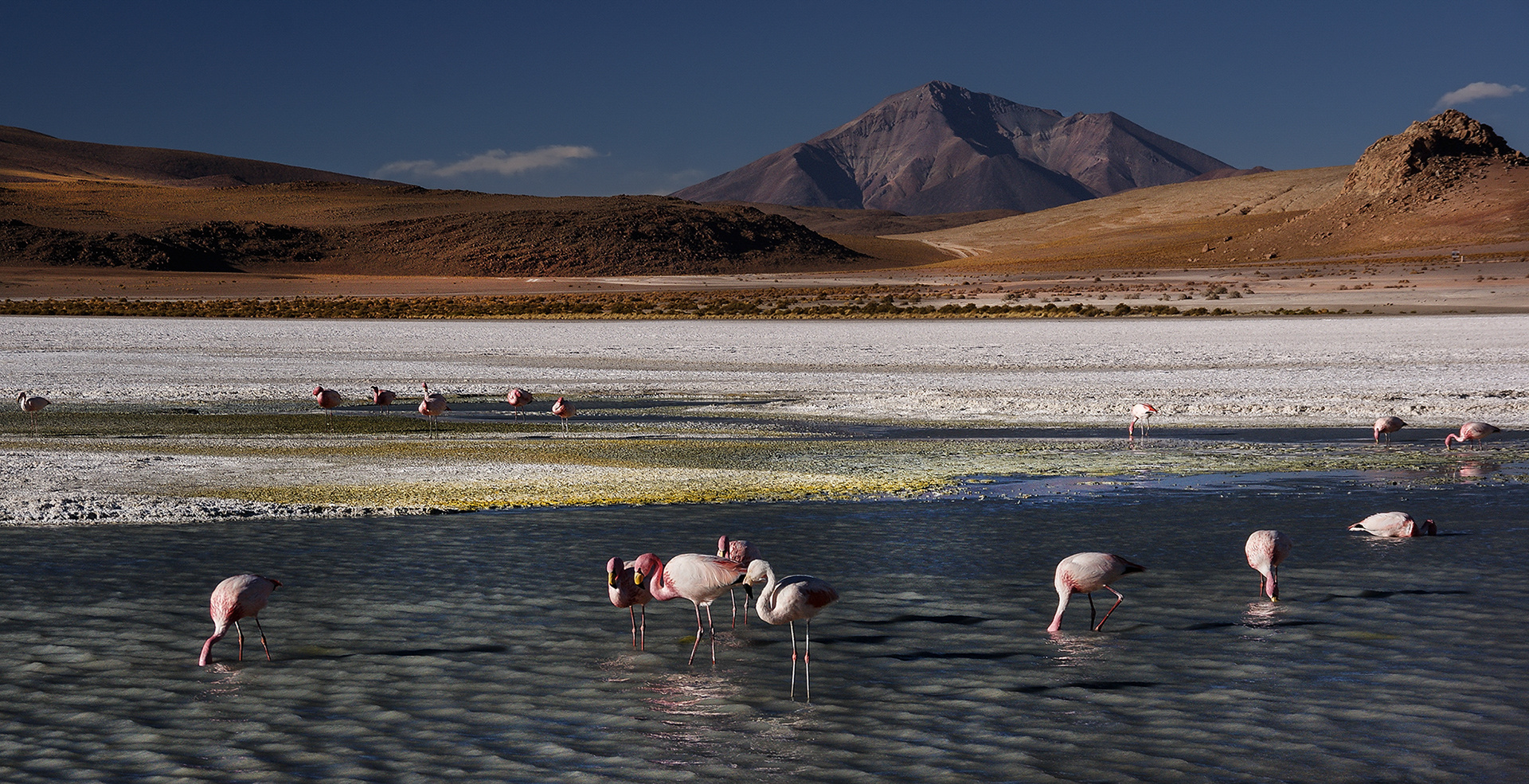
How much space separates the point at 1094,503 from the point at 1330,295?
53.1 meters

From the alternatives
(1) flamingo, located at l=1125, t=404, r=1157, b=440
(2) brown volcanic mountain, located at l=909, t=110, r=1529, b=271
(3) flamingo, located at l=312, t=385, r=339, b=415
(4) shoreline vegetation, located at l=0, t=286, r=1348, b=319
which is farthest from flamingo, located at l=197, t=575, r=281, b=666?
(2) brown volcanic mountain, located at l=909, t=110, r=1529, b=271

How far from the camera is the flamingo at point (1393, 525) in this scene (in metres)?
10.3

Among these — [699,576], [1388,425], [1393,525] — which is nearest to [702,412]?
[1388,425]

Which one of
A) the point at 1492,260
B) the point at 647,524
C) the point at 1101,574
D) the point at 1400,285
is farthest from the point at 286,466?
the point at 1492,260

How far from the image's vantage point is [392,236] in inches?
6053

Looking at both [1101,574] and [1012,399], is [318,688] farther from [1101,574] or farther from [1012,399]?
[1012,399]

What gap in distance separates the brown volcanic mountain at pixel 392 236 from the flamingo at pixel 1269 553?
127456mm

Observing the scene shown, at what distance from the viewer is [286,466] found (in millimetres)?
14875

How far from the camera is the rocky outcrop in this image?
13238cm

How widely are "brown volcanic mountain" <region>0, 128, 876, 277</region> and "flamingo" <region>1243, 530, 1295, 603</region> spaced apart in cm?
12746

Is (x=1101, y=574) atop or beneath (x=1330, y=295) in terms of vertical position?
beneath

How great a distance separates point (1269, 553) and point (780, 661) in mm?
3128

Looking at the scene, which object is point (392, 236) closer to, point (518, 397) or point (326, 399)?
point (326, 399)

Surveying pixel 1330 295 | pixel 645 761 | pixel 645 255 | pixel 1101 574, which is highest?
pixel 645 255
